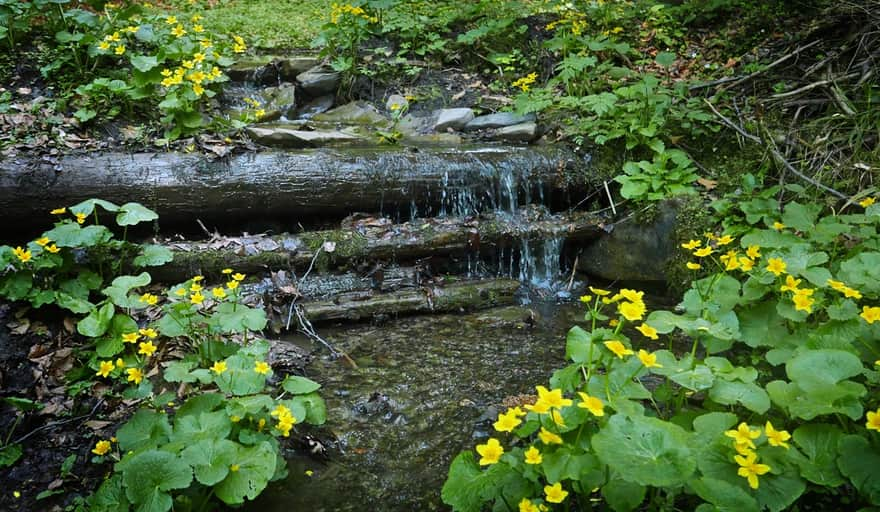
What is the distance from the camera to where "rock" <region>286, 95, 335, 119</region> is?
6.60m

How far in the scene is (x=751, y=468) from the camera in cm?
173

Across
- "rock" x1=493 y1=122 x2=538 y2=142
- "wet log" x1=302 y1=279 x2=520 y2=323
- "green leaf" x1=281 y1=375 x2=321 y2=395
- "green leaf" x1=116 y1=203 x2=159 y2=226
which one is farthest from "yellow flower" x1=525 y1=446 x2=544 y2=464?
"rock" x1=493 y1=122 x2=538 y2=142

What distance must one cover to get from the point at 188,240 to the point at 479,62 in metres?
4.09

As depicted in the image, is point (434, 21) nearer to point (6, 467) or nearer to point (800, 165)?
point (800, 165)

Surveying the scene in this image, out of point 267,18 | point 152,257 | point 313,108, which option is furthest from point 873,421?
point 267,18

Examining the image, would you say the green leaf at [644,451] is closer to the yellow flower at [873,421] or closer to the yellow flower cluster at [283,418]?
the yellow flower at [873,421]

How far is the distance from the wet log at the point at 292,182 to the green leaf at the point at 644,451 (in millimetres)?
3355

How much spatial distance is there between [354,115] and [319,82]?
66 cm

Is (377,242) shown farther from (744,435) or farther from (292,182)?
(744,435)

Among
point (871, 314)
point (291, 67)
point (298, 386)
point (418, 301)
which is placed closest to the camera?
point (871, 314)

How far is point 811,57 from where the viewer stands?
4980mm

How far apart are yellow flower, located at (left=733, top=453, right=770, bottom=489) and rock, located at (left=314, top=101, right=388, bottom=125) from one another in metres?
5.17

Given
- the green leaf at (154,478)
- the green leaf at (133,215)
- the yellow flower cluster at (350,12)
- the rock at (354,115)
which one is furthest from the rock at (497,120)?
the green leaf at (154,478)

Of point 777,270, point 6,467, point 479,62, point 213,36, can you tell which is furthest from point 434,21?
point 6,467
